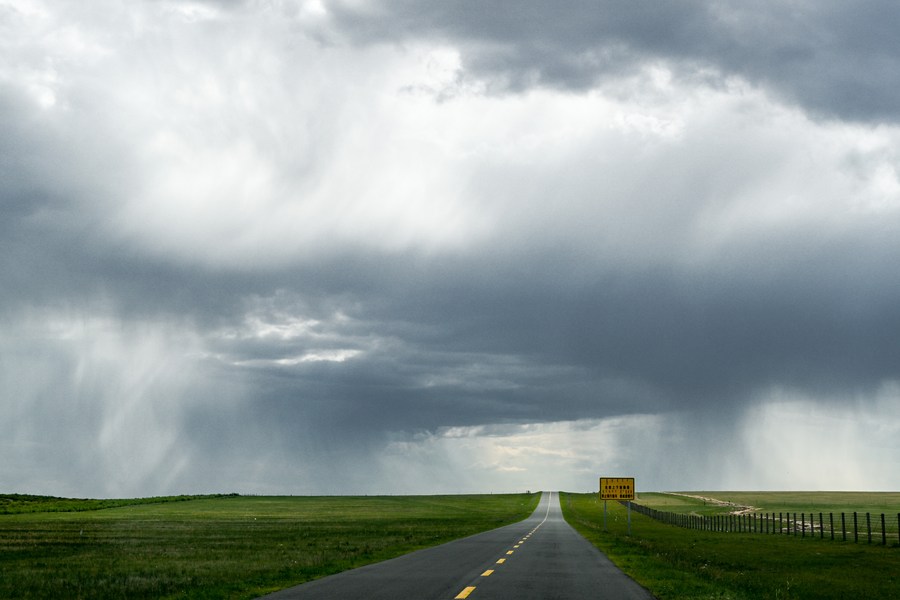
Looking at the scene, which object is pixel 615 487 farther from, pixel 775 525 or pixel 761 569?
pixel 761 569

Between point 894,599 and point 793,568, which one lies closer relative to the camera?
point 894,599

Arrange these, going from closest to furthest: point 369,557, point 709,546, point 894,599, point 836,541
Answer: point 894,599 → point 369,557 → point 709,546 → point 836,541

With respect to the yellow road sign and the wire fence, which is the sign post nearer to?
the yellow road sign

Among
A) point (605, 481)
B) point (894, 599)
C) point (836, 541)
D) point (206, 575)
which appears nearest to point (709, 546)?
point (836, 541)

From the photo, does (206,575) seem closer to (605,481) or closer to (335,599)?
(335,599)

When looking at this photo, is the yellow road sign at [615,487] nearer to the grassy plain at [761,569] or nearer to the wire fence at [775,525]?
the wire fence at [775,525]

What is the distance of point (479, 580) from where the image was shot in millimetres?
20891

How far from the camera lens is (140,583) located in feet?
75.2

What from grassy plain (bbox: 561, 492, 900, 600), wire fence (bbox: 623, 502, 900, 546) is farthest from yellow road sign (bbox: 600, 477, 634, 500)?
grassy plain (bbox: 561, 492, 900, 600)

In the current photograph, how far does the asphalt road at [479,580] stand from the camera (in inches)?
707

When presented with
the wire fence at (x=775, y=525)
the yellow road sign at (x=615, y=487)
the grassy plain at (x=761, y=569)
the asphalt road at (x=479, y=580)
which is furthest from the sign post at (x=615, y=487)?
the asphalt road at (x=479, y=580)

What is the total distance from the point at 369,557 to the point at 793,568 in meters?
15.4

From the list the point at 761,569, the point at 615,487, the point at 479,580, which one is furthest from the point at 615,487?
the point at 479,580

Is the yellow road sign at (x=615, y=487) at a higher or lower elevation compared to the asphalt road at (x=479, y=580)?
higher
